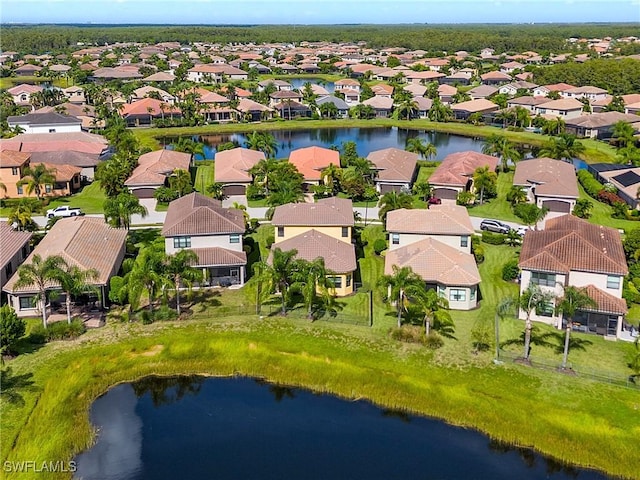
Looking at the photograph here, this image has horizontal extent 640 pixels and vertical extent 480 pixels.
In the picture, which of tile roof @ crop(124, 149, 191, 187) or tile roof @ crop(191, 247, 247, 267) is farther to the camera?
tile roof @ crop(124, 149, 191, 187)

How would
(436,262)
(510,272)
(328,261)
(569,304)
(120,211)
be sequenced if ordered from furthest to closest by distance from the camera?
(120,211) < (510,272) < (328,261) < (436,262) < (569,304)

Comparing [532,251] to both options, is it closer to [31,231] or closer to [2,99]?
[31,231]

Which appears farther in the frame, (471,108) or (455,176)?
Answer: (471,108)

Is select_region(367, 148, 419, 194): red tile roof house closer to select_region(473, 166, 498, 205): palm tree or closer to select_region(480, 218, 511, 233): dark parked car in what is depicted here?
select_region(473, 166, 498, 205): palm tree

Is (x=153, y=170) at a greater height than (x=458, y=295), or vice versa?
(x=153, y=170)

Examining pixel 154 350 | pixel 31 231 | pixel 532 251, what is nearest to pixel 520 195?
pixel 532 251

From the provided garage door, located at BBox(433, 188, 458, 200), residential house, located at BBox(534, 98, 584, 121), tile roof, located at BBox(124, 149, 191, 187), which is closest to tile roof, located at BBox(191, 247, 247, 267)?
tile roof, located at BBox(124, 149, 191, 187)

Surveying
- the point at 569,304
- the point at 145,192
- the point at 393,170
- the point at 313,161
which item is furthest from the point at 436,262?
the point at 145,192

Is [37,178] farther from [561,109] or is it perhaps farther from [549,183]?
[561,109]
